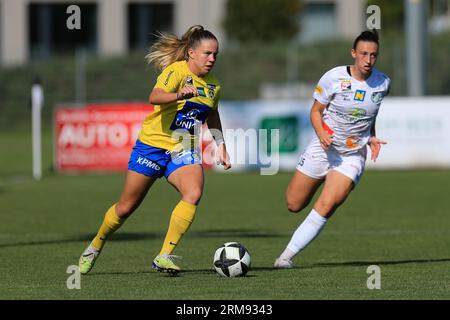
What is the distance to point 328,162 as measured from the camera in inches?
407

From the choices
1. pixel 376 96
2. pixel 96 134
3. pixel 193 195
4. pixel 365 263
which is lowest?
pixel 365 263

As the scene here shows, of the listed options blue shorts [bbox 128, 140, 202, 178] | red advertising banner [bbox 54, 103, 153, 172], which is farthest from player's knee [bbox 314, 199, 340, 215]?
red advertising banner [bbox 54, 103, 153, 172]

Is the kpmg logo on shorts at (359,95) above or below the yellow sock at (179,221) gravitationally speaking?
above

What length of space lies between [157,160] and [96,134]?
682 inches

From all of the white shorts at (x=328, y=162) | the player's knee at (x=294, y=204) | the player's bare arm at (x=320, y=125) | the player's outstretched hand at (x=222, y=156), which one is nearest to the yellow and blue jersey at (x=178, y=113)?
the player's outstretched hand at (x=222, y=156)

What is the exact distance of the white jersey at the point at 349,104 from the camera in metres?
10.2

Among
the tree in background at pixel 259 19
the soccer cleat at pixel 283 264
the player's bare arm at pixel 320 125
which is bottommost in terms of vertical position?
the soccer cleat at pixel 283 264

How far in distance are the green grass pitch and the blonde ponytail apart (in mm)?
1758

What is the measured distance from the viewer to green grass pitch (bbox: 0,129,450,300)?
8672mm

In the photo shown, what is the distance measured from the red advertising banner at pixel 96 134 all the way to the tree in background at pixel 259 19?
2162 centimetres

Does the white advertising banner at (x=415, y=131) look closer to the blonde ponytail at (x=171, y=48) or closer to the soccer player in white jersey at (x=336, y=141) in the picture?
the soccer player in white jersey at (x=336, y=141)

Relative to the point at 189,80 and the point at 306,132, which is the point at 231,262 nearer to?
the point at 189,80

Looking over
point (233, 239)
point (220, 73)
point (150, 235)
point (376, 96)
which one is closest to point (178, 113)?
point (376, 96)
